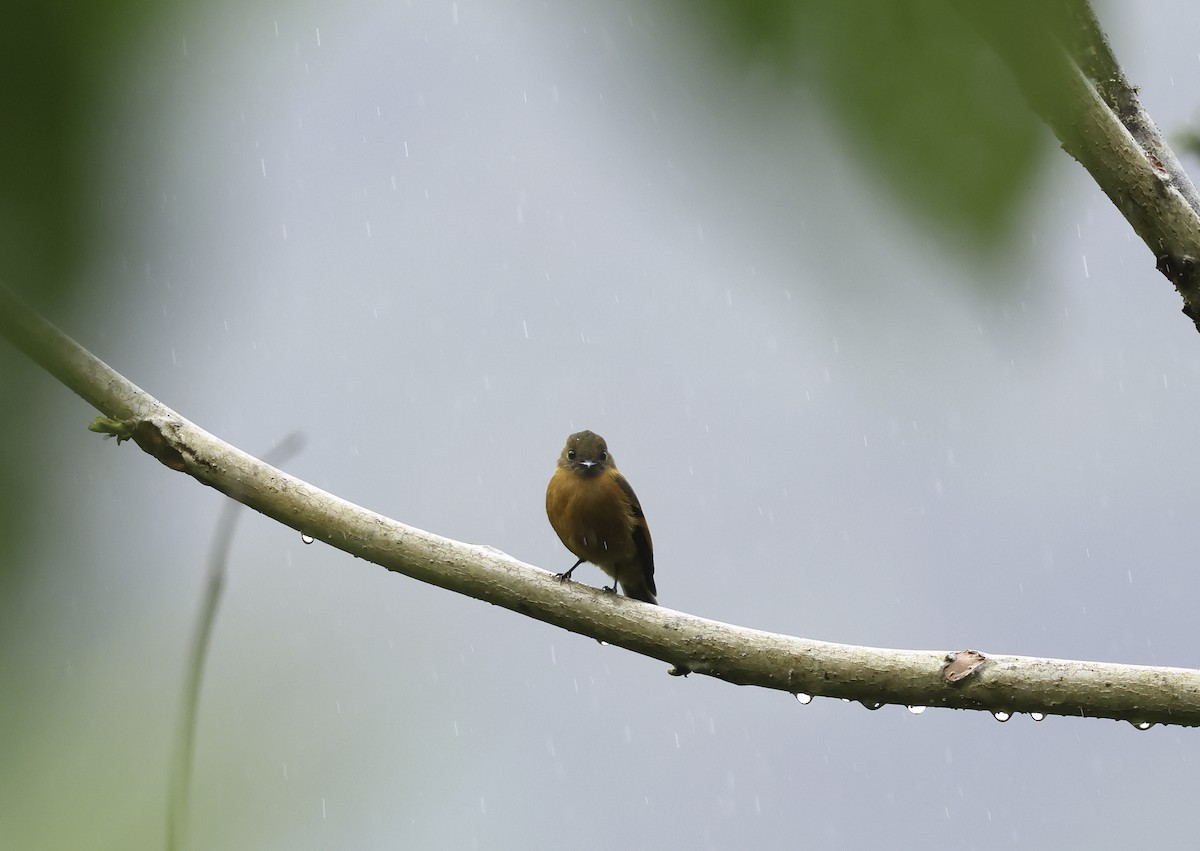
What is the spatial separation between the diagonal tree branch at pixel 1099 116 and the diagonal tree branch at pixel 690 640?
1058 mm

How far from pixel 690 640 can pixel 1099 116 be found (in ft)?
7.79

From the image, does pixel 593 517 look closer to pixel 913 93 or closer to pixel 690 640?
pixel 690 640

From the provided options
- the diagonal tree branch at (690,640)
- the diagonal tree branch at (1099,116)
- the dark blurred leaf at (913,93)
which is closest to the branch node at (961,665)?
the diagonal tree branch at (690,640)

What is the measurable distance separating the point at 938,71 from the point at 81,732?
618mm

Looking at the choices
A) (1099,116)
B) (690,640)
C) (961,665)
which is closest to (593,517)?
(690,640)

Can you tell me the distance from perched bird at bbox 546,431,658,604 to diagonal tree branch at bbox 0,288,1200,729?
2.58m

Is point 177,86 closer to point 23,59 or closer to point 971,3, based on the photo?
point 23,59

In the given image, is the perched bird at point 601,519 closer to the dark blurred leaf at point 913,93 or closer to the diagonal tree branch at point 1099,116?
the diagonal tree branch at point 1099,116

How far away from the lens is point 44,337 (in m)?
0.58

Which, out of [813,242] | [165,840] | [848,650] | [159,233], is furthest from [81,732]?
[848,650]

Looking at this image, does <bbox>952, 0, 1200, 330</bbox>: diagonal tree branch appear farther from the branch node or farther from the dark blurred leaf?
the branch node

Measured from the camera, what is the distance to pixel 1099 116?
1.68 meters

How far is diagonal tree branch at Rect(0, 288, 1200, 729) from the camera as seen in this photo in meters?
3.22

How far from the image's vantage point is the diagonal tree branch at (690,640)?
3.22 metres
